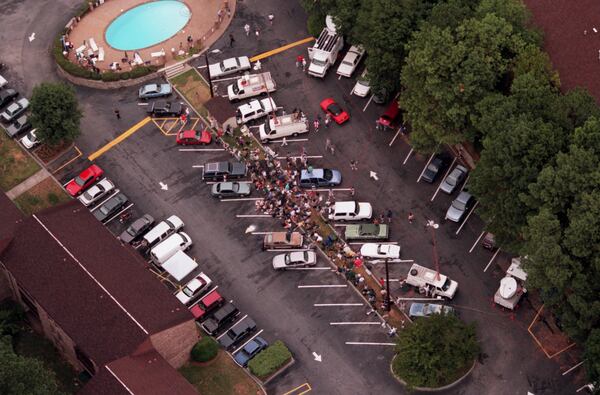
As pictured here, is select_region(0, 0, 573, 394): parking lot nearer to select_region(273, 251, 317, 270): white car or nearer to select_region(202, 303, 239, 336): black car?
select_region(273, 251, 317, 270): white car

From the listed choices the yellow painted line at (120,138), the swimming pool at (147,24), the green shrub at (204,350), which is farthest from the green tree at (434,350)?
the swimming pool at (147,24)

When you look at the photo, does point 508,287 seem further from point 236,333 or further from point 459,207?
point 236,333

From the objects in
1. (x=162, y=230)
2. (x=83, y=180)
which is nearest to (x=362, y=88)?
(x=162, y=230)

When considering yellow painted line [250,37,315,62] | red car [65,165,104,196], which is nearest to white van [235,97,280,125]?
yellow painted line [250,37,315,62]

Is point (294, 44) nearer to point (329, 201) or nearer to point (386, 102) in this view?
point (386, 102)

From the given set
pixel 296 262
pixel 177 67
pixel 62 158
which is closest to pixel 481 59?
pixel 296 262

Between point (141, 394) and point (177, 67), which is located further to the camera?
point (177, 67)

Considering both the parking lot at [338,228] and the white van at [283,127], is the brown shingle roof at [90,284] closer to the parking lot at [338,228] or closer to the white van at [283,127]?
the parking lot at [338,228]
